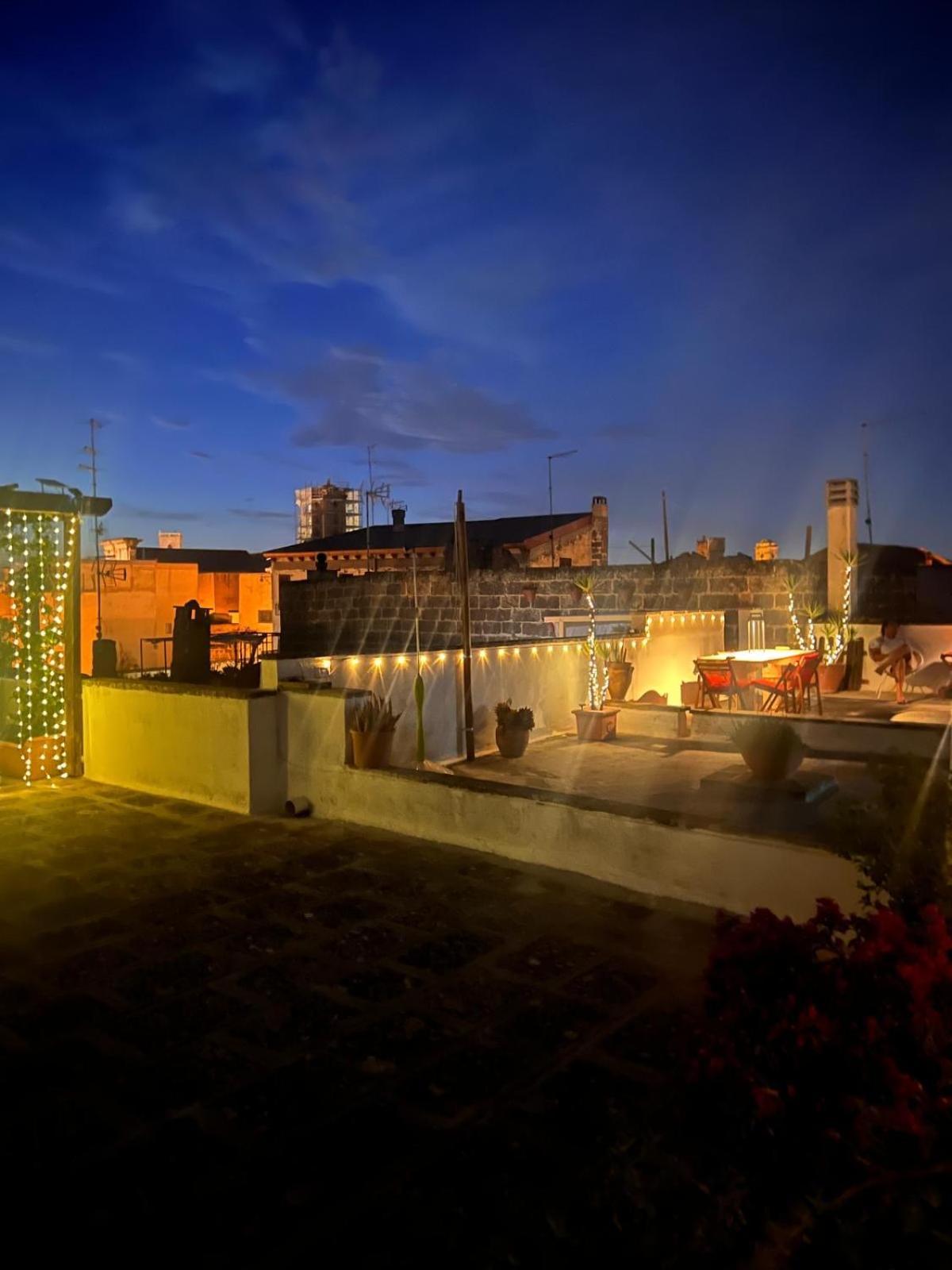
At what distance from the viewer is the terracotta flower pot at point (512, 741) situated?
7449mm

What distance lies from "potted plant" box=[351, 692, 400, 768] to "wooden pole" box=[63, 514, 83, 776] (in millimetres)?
3317

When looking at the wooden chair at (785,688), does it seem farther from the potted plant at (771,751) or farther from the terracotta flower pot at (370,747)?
the terracotta flower pot at (370,747)

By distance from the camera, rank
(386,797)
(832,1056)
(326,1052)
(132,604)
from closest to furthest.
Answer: (832,1056)
(326,1052)
(386,797)
(132,604)

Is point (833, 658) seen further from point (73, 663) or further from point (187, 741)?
point (73, 663)

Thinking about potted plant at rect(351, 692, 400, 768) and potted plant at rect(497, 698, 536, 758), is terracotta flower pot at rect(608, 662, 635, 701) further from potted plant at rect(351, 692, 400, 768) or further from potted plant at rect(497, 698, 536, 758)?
potted plant at rect(351, 692, 400, 768)

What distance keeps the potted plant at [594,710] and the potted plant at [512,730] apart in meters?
0.99

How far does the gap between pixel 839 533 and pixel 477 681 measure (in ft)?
22.0

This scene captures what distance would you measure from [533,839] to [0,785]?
5.14 meters

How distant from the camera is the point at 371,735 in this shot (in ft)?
19.3

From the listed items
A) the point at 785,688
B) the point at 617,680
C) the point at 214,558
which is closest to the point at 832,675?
the point at 785,688

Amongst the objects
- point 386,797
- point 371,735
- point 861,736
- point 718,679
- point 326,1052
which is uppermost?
point 718,679

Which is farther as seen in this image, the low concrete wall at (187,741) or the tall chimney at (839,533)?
the tall chimney at (839,533)

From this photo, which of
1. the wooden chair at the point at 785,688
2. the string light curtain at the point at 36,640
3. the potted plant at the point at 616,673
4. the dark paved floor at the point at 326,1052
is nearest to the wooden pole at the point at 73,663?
the string light curtain at the point at 36,640

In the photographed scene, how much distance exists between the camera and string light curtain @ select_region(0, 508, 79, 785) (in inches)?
307
